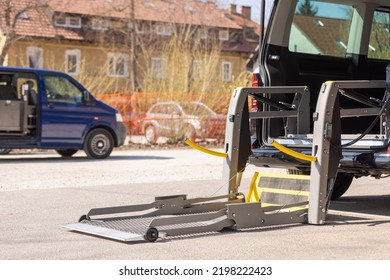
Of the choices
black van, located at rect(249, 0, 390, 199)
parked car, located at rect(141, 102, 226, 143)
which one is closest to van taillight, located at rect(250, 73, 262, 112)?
black van, located at rect(249, 0, 390, 199)

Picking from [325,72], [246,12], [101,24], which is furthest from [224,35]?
[325,72]

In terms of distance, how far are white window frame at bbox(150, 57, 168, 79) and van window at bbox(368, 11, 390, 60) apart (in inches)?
616

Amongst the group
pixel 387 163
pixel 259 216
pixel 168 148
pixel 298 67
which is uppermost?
pixel 298 67

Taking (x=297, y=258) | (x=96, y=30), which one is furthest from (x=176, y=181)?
(x=96, y=30)

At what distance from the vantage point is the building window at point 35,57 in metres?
49.1

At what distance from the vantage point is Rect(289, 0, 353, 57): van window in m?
9.82

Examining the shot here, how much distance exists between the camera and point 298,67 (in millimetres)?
9938

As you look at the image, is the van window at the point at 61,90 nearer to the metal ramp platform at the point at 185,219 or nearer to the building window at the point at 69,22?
the metal ramp platform at the point at 185,219

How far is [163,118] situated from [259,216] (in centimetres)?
1691

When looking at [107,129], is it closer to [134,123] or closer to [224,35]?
[134,123]

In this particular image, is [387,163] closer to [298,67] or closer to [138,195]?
[298,67]

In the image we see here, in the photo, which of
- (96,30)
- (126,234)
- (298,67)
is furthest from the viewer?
(96,30)
